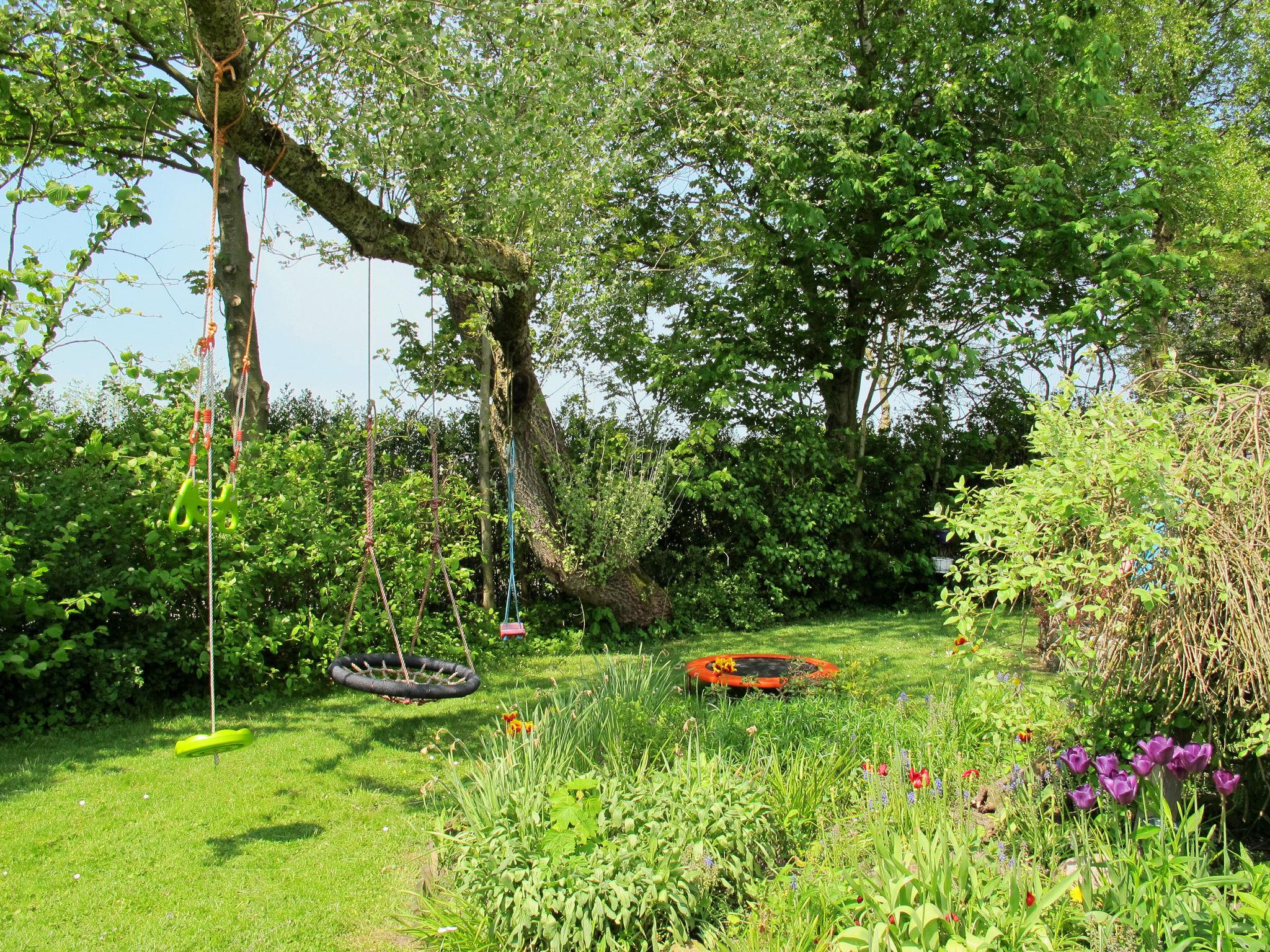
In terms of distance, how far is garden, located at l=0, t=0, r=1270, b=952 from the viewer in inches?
101

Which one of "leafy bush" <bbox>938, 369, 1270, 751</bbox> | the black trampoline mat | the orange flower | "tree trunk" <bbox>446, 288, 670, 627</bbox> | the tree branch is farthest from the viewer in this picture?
"tree trunk" <bbox>446, 288, 670, 627</bbox>

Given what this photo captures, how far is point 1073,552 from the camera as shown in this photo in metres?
2.74

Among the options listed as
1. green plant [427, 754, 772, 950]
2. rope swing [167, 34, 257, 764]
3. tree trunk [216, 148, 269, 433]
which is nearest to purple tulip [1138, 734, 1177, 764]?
green plant [427, 754, 772, 950]

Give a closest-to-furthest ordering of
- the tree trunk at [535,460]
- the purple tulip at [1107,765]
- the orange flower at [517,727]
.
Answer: the purple tulip at [1107,765] → the orange flower at [517,727] → the tree trunk at [535,460]

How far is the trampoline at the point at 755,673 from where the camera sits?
15.8 feet

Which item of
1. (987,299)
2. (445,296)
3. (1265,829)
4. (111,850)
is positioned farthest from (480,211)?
(987,299)

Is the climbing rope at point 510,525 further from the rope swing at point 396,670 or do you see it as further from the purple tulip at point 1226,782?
the purple tulip at point 1226,782

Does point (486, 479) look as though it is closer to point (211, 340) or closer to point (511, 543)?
point (511, 543)

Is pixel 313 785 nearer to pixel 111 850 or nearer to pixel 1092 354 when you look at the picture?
pixel 111 850

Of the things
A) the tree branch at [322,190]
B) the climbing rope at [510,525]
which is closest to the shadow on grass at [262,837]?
the climbing rope at [510,525]

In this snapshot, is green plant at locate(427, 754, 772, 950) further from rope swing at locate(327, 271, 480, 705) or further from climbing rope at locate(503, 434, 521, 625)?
climbing rope at locate(503, 434, 521, 625)

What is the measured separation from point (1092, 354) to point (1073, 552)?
1.07m

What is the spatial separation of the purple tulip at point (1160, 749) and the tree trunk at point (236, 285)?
21.0 ft

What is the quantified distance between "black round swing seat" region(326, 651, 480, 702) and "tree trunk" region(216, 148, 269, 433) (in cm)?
293
